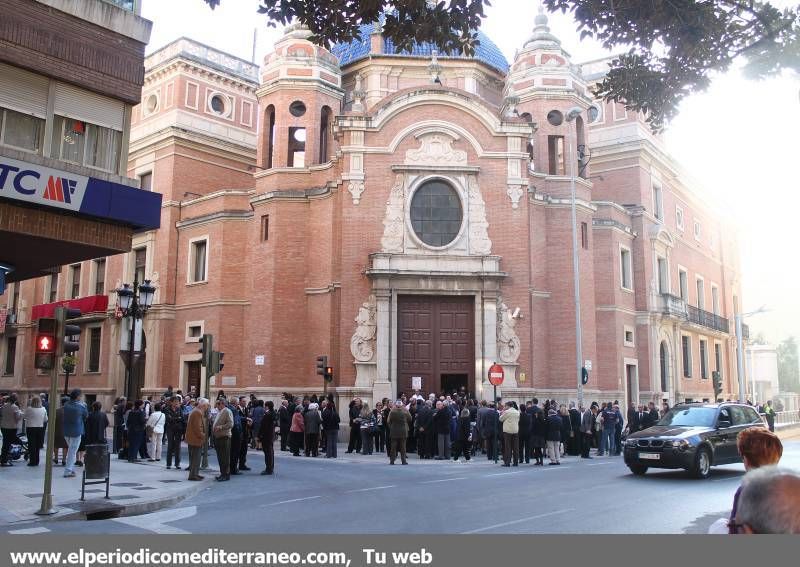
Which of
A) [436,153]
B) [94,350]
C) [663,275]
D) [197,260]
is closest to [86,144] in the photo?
[436,153]

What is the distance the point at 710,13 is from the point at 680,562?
8275mm

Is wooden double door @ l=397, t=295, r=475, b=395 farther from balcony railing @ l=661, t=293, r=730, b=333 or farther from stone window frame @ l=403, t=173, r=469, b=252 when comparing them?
balcony railing @ l=661, t=293, r=730, b=333

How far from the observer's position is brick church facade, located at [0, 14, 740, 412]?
2942 centimetres

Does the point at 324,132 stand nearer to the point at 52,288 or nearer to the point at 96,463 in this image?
the point at 52,288

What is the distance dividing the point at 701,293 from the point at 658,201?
790 cm

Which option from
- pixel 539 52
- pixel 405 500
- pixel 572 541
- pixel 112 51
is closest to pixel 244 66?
pixel 539 52

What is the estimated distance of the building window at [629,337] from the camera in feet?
118

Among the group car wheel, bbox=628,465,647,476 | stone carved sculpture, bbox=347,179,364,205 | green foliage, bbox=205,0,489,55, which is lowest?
car wheel, bbox=628,465,647,476

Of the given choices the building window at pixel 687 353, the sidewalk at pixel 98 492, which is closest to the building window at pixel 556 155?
the building window at pixel 687 353

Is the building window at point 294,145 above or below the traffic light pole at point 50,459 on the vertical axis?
above

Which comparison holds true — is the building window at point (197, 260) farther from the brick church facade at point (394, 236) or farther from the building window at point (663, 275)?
the building window at point (663, 275)

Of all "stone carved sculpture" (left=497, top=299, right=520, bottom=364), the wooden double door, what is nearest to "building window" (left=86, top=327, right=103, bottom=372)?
the wooden double door

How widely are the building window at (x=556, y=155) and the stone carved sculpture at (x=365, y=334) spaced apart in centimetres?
1110

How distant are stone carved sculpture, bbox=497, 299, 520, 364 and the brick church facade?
0.08 meters
